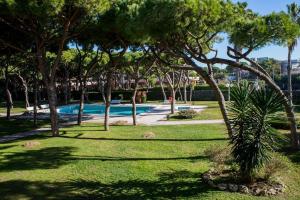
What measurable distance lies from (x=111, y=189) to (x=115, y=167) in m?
2.44

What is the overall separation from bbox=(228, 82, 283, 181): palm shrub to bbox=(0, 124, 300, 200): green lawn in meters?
0.95

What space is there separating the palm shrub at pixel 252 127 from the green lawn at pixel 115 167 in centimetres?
95

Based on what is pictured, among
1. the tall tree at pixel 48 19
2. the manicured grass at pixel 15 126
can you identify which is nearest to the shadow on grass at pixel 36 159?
the tall tree at pixel 48 19

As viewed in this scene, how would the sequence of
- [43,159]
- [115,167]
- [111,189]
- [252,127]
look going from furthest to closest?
[43,159] < [115,167] < [111,189] < [252,127]

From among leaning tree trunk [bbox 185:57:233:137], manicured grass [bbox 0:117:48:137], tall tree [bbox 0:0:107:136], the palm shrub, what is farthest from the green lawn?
tall tree [bbox 0:0:107:136]

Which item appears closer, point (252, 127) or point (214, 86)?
point (252, 127)

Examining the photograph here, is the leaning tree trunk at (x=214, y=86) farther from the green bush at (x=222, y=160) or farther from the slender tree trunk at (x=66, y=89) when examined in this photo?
the slender tree trunk at (x=66, y=89)

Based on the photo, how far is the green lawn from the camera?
417 inches

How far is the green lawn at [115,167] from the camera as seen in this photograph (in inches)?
417

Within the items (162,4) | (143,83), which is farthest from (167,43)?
(143,83)

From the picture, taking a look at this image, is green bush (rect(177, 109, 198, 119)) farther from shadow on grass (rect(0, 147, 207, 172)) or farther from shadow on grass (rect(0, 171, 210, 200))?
shadow on grass (rect(0, 171, 210, 200))

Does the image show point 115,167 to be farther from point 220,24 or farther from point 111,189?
point 220,24

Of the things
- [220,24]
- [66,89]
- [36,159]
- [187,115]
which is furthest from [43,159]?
[66,89]

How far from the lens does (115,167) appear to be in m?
13.4
